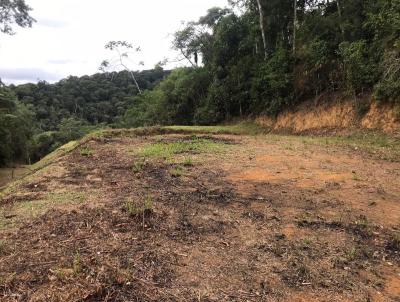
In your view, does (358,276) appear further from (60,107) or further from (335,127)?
(60,107)

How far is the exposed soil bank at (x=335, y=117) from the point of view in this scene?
14430 mm

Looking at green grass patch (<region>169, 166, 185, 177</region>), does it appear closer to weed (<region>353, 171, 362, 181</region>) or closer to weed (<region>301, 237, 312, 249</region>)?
weed (<region>353, 171, 362, 181</region>)

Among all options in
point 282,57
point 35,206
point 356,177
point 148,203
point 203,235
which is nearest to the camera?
point 203,235

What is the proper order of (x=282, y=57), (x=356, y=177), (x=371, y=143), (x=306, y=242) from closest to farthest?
(x=306, y=242) → (x=356, y=177) → (x=371, y=143) → (x=282, y=57)

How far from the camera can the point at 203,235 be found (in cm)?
504

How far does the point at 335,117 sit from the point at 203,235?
13625 mm

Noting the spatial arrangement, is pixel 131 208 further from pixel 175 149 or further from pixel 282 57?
pixel 282 57

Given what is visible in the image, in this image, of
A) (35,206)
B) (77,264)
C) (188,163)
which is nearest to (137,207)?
(35,206)

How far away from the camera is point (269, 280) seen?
3.94 meters

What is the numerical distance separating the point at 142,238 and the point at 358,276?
8.16 ft

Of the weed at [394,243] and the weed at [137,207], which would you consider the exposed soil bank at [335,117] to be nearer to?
the weed at [394,243]

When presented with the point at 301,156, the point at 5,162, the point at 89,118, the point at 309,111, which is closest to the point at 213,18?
the point at 309,111

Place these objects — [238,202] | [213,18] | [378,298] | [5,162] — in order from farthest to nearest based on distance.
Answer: [213,18] < [5,162] < [238,202] < [378,298]

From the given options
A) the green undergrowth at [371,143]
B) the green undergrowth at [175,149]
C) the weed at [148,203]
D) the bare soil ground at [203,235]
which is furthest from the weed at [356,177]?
the green undergrowth at [175,149]
